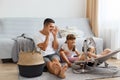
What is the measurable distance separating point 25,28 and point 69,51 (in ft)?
3.91

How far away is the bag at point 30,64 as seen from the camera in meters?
2.55

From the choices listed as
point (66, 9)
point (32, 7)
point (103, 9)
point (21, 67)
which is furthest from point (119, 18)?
point (21, 67)

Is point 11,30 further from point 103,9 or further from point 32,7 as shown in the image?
point 103,9

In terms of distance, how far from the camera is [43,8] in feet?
Answer: 14.1

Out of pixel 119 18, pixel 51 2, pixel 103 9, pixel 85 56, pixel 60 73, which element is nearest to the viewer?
pixel 60 73

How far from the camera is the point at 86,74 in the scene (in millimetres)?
2701

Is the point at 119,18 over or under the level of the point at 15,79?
over

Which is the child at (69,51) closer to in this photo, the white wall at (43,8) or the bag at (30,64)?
the bag at (30,64)

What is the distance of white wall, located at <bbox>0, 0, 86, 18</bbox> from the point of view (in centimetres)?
412

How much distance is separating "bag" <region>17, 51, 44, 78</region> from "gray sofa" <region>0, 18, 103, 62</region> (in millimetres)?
835

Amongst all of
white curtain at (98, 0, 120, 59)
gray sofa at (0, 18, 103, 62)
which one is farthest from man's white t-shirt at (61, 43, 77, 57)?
white curtain at (98, 0, 120, 59)

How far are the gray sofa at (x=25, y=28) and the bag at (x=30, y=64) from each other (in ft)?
2.74

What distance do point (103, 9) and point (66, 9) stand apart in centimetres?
80

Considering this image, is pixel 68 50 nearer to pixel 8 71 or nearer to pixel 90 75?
pixel 90 75
